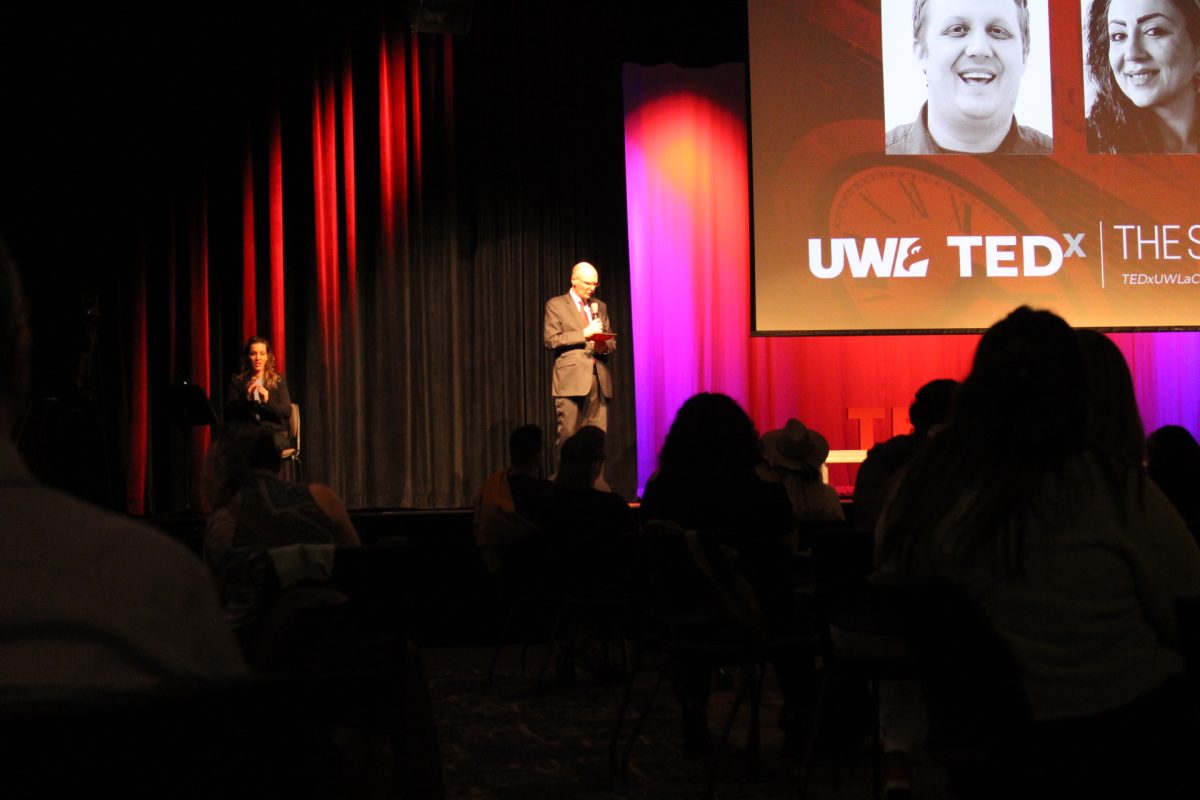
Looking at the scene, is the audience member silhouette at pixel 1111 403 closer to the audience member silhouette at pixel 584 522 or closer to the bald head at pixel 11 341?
the bald head at pixel 11 341

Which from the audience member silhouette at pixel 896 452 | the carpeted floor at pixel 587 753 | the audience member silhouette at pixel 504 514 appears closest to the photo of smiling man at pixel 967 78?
the audience member silhouette at pixel 504 514

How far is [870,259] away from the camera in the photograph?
8188mm

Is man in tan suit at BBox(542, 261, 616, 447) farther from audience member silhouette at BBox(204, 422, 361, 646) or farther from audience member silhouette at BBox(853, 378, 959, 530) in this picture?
audience member silhouette at BBox(204, 422, 361, 646)

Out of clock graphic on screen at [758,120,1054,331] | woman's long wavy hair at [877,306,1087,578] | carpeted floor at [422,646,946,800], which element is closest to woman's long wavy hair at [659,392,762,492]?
carpeted floor at [422,646,946,800]

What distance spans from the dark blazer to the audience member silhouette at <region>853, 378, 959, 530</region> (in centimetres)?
408

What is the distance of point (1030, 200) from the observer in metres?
8.19

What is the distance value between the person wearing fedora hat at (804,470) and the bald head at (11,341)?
3.53 m

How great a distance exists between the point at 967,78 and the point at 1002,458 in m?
7.01

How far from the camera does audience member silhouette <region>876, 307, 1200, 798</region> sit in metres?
1.58

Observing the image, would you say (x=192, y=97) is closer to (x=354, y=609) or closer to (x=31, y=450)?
(x=31, y=450)

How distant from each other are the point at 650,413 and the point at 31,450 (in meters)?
4.27

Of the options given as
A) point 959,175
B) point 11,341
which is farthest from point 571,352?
point 11,341

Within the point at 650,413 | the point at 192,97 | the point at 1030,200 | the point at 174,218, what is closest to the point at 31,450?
the point at 174,218

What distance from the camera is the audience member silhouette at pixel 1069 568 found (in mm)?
1576
